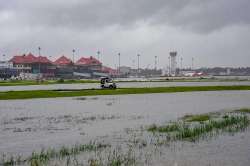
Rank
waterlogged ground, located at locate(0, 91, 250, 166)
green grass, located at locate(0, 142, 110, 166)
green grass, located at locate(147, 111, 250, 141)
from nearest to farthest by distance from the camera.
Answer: green grass, located at locate(0, 142, 110, 166) → waterlogged ground, located at locate(0, 91, 250, 166) → green grass, located at locate(147, 111, 250, 141)

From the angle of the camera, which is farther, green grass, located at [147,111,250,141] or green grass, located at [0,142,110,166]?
green grass, located at [147,111,250,141]

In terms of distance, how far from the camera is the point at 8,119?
108 ft

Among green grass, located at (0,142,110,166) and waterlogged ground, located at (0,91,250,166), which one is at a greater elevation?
green grass, located at (0,142,110,166)

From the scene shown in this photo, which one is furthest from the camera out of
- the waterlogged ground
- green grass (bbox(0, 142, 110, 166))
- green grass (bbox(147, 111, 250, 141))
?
green grass (bbox(147, 111, 250, 141))

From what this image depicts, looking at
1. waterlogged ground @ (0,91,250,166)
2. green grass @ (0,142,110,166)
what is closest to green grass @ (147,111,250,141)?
waterlogged ground @ (0,91,250,166)

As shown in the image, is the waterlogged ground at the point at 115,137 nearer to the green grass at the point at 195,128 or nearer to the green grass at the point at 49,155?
the green grass at the point at 49,155

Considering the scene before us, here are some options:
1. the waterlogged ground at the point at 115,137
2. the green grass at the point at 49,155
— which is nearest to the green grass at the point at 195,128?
the waterlogged ground at the point at 115,137

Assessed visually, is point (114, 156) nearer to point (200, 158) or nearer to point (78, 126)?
point (200, 158)

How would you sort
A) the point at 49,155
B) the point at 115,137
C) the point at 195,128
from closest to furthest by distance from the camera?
the point at 49,155, the point at 115,137, the point at 195,128

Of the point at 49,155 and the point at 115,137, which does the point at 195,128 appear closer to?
the point at 115,137

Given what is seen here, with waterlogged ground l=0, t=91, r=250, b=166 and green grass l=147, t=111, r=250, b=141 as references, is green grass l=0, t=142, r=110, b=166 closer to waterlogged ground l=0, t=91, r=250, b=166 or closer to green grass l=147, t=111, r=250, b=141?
waterlogged ground l=0, t=91, r=250, b=166

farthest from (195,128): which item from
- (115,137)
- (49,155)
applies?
(49,155)

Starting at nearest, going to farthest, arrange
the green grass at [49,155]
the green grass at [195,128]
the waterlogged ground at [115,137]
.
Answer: the green grass at [49,155], the waterlogged ground at [115,137], the green grass at [195,128]

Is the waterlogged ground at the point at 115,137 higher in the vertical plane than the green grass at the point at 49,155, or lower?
lower
